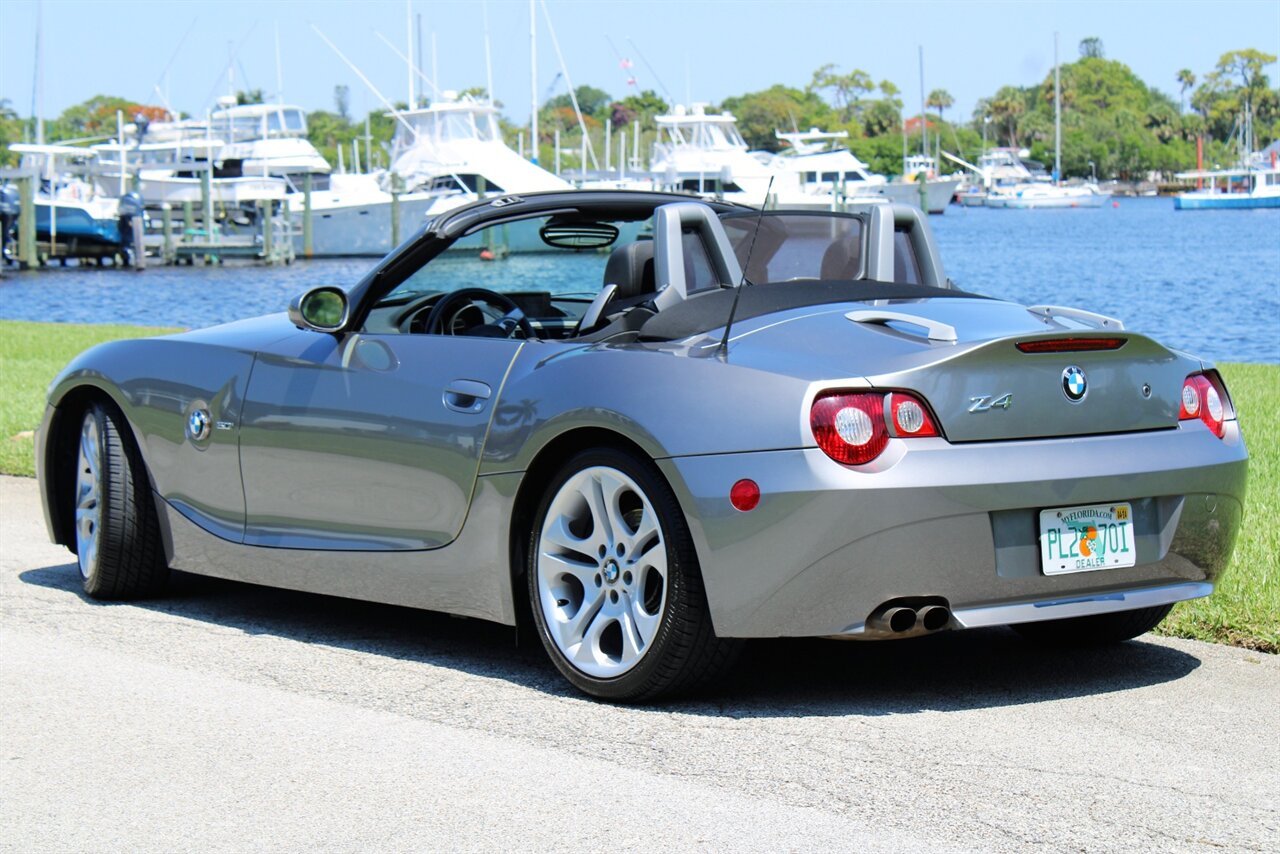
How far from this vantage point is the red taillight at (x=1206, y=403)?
16.1ft

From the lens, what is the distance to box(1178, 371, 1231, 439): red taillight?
492 cm

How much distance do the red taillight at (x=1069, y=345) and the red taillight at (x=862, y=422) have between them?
1.25ft

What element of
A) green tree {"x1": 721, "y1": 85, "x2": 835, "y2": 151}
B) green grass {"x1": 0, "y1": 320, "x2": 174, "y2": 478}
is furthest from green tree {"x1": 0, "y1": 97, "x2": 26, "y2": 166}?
green grass {"x1": 0, "y1": 320, "x2": 174, "y2": 478}

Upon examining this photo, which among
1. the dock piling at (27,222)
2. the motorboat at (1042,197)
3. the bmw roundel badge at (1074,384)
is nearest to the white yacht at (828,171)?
the dock piling at (27,222)

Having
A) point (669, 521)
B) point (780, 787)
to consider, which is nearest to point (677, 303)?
point (669, 521)

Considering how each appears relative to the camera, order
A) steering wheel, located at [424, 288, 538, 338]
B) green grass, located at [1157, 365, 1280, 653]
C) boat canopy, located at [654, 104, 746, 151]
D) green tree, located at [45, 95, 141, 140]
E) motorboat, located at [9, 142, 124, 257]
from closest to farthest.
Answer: green grass, located at [1157, 365, 1280, 653], steering wheel, located at [424, 288, 538, 338], motorboat, located at [9, 142, 124, 257], boat canopy, located at [654, 104, 746, 151], green tree, located at [45, 95, 141, 140]

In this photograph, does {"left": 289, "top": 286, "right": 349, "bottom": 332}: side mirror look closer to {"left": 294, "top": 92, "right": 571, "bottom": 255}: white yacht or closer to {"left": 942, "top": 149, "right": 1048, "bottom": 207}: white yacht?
{"left": 294, "top": 92, "right": 571, "bottom": 255}: white yacht

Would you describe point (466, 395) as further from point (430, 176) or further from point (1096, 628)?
point (430, 176)

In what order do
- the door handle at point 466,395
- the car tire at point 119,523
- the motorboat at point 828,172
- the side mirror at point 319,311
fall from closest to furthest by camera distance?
the door handle at point 466,395, the side mirror at point 319,311, the car tire at point 119,523, the motorboat at point 828,172

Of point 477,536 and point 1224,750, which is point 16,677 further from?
point 1224,750

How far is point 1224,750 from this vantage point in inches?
170

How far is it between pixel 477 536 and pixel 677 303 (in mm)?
878

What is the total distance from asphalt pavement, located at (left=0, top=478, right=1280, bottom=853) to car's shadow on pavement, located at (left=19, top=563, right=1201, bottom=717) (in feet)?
0.05

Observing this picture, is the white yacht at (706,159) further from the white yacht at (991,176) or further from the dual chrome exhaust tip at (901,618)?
the dual chrome exhaust tip at (901,618)
